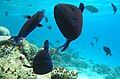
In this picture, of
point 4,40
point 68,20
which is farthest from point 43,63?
point 4,40

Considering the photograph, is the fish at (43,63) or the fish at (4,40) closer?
the fish at (43,63)

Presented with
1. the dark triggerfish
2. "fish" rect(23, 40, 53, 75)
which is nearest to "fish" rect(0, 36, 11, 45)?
"fish" rect(23, 40, 53, 75)

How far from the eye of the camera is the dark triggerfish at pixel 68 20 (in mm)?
2145

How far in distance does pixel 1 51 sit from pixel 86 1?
36993 millimetres

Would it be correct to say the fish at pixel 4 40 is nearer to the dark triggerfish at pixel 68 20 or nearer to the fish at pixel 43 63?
the fish at pixel 43 63

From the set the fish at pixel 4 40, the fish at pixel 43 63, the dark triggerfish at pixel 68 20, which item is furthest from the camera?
the fish at pixel 4 40

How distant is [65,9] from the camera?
7.13 ft

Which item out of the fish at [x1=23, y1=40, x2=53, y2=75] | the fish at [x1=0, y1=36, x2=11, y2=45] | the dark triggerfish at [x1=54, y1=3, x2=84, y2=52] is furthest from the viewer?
the fish at [x1=0, y1=36, x2=11, y2=45]

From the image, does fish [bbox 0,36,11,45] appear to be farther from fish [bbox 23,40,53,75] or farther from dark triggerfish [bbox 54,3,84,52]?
dark triggerfish [bbox 54,3,84,52]

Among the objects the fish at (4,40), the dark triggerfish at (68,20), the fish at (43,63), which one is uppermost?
the fish at (4,40)

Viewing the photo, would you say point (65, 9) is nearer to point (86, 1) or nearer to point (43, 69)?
point (43, 69)

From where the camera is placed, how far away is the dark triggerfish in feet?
7.04

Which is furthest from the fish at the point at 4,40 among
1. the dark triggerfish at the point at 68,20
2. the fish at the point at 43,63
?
the dark triggerfish at the point at 68,20

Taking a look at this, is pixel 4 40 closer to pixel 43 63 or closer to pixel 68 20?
pixel 43 63
